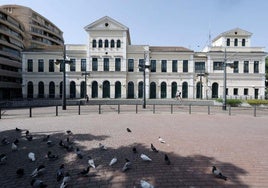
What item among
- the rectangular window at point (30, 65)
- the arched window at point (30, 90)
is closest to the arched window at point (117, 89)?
the arched window at point (30, 90)

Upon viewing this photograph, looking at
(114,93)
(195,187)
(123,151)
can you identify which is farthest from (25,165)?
(114,93)

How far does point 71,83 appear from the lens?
39.0 meters

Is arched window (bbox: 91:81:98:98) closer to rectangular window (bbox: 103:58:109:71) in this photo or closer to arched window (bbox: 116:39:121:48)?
rectangular window (bbox: 103:58:109:71)

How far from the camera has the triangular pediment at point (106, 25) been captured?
3738 cm

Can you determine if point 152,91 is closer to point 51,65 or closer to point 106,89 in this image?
point 106,89

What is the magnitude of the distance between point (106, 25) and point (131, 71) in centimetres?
1052

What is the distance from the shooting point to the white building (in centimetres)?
3809

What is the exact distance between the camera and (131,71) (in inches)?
1543

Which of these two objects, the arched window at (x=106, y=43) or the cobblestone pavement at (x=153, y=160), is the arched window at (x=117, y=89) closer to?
the arched window at (x=106, y=43)

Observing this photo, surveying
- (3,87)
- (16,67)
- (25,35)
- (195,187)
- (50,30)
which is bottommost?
(195,187)

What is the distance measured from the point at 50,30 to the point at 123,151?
7281cm

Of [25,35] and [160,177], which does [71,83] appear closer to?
[25,35]

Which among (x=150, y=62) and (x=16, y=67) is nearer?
(x=150, y=62)

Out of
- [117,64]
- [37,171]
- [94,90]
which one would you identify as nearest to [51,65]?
[94,90]
